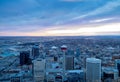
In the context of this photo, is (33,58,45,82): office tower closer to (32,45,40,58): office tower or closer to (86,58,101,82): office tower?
(86,58,101,82): office tower

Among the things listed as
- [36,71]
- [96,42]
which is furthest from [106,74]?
[96,42]

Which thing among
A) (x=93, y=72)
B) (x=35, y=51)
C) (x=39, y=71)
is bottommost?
(x=39, y=71)

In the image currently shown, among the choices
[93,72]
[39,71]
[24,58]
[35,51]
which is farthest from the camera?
[35,51]

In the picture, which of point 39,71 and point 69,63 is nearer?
point 39,71

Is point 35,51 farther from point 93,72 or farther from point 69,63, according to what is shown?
point 93,72

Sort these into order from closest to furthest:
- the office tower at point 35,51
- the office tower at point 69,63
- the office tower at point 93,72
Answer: the office tower at point 93,72 < the office tower at point 69,63 < the office tower at point 35,51

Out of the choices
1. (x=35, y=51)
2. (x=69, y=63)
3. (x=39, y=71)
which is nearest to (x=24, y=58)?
(x=35, y=51)

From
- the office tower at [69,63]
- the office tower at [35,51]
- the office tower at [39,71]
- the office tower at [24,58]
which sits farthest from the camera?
the office tower at [35,51]

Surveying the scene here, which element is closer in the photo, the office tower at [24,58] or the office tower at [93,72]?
the office tower at [93,72]

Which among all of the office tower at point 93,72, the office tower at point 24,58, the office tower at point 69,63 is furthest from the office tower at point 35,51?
the office tower at point 93,72

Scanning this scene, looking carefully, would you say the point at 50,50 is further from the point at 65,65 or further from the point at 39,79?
the point at 39,79

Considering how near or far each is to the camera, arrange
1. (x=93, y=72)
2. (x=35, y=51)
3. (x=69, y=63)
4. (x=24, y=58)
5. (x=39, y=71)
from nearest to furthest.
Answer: (x=93, y=72), (x=39, y=71), (x=69, y=63), (x=24, y=58), (x=35, y=51)

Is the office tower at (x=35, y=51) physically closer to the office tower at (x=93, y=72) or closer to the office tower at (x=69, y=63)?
the office tower at (x=69, y=63)
